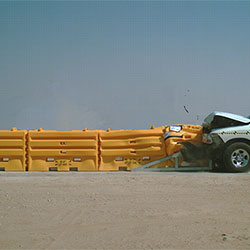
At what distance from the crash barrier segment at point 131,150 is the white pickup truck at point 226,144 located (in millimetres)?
814

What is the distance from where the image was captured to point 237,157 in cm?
1062

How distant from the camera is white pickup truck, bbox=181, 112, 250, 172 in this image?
34.6ft

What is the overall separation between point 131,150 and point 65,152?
1.92m

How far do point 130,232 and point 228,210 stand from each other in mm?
1776

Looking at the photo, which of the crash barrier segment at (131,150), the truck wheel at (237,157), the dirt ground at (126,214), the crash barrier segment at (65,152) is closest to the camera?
the dirt ground at (126,214)

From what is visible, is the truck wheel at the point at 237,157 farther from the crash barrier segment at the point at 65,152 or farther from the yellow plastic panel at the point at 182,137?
the crash barrier segment at the point at 65,152

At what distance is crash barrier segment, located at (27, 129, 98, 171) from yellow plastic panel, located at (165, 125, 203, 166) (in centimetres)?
212

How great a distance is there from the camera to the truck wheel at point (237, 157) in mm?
10516

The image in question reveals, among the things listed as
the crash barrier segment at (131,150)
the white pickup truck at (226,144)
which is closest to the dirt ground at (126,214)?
the white pickup truck at (226,144)

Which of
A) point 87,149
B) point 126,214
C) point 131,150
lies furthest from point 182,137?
point 126,214

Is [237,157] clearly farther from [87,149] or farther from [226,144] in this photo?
[87,149]

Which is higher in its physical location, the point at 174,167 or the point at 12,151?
the point at 12,151

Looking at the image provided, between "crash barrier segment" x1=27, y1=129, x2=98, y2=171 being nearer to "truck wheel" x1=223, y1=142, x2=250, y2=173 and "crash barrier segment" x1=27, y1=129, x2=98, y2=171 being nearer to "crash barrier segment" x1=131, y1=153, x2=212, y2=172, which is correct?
"crash barrier segment" x1=131, y1=153, x2=212, y2=172

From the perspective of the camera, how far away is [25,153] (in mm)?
11625
